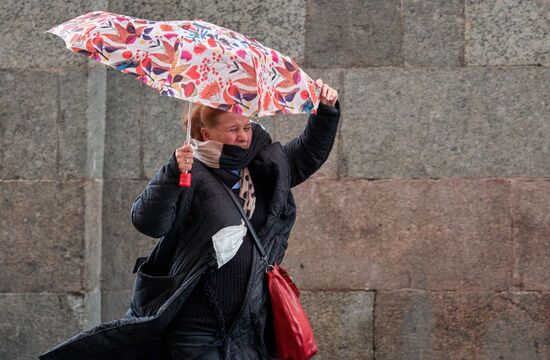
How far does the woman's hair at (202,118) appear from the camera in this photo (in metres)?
3.61

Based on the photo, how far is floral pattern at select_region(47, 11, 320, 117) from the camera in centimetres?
329

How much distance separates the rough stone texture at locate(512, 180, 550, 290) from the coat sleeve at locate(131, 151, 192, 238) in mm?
2773

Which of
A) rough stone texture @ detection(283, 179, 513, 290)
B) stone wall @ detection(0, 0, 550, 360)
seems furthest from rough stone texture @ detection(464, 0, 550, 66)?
rough stone texture @ detection(283, 179, 513, 290)

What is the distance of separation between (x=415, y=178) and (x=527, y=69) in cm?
86

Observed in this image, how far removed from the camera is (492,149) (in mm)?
5762

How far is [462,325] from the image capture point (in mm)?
5766

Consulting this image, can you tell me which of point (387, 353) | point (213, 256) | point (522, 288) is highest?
point (213, 256)

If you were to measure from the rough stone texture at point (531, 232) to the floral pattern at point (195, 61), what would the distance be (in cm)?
249

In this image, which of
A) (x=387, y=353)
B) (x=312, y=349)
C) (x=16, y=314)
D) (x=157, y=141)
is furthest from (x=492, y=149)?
(x=16, y=314)

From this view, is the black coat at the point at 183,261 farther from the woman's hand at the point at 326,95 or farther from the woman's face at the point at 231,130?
the woman's hand at the point at 326,95

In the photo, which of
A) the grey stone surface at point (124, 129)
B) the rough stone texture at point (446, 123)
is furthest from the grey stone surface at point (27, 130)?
the rough stone texture at point (446, 123)

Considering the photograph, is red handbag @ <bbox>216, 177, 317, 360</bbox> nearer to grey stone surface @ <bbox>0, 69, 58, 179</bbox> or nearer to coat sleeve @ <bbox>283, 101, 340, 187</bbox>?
coat sleeve @ <bbox>283, 101, 340, 187</bbox>

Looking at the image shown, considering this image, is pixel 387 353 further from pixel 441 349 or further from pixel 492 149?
pixel 492 149

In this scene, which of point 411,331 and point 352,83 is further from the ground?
point 352,83
